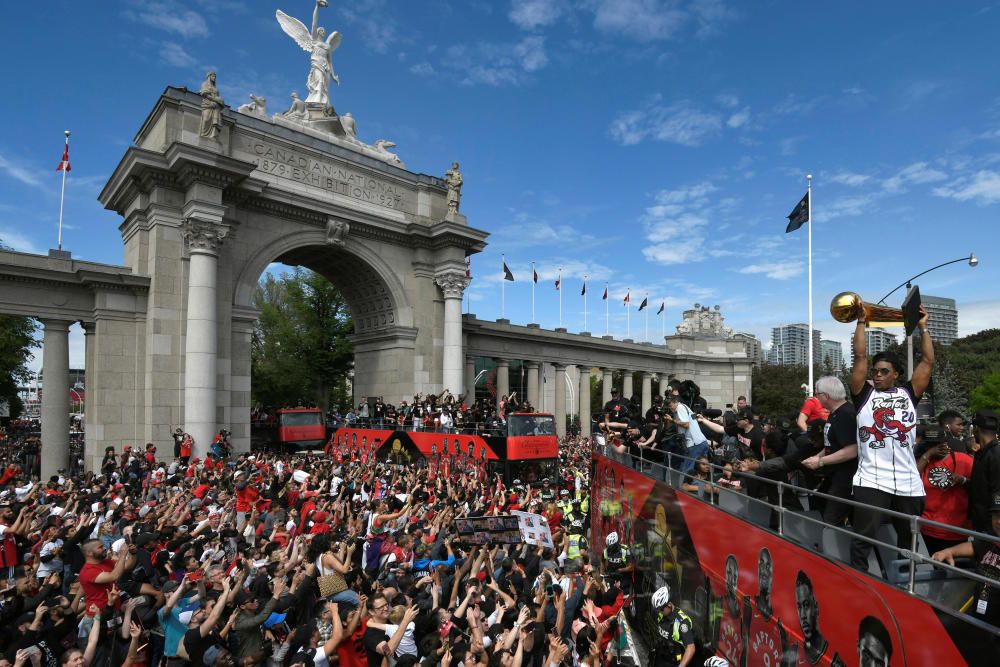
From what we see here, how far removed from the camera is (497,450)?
71.5 ft

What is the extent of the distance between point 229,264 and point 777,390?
61.8m

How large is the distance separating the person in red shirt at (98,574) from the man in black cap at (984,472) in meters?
8.22

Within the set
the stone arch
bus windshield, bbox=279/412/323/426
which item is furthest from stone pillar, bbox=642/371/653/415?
bus windshield, bbox=279/412/323/426

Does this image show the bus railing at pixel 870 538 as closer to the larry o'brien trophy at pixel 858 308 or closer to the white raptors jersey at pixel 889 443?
the white raptors jersey at pixel 889 443

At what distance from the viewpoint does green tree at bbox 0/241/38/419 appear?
3844 centimetres

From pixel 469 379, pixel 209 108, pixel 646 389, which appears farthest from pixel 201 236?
pixel 646 389

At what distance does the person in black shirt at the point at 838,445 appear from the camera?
196 inches

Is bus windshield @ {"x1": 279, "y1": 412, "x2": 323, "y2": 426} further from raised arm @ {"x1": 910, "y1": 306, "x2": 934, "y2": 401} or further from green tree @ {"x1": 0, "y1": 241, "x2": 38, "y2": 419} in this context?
raised arm @ {"x1": 910, "y1": 306, "x2": 934, "y2": 401}

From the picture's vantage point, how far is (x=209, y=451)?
2231 cm

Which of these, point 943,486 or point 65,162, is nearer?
point 943,486

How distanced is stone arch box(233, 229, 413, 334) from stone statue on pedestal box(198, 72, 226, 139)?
201 inches

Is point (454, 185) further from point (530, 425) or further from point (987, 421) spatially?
point (987, 421)

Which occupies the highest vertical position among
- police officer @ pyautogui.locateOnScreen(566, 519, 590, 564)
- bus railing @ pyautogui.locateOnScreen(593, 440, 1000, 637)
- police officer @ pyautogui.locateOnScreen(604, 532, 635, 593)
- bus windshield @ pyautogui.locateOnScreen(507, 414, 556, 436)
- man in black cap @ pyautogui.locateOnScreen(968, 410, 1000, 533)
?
man in black cap @ pyautogui.locateOnScreen(968, 410, 1000, 533)

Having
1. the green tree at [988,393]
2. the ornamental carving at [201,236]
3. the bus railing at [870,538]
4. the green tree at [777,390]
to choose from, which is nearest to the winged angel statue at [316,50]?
the ornamental carving at [201,236]
